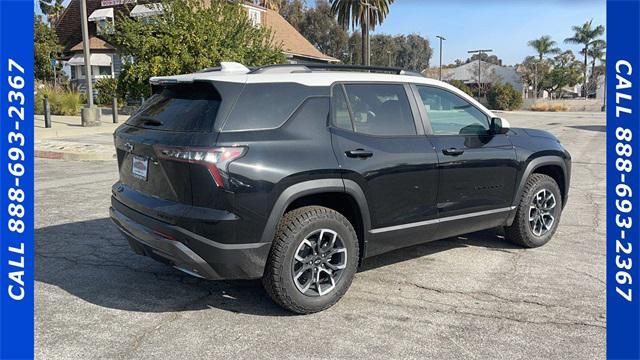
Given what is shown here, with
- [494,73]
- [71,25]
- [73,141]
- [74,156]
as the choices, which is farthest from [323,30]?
[74,156]

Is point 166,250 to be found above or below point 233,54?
below

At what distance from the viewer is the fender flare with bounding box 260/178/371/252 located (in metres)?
3.65

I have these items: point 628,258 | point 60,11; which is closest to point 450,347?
point 628,258

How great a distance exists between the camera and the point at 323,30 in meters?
67.2

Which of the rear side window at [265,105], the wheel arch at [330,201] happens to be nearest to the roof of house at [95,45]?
the rear side window at [265,105]

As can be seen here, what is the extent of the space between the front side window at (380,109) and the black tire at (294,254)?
0.77 metres

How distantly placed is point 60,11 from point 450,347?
166 ft

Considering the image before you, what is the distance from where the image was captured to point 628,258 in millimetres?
3051

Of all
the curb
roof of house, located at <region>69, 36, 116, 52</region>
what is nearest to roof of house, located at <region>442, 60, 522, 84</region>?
roof of house, located at <region>69, 36, 116, 52</region>

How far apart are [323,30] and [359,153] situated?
6597 cm

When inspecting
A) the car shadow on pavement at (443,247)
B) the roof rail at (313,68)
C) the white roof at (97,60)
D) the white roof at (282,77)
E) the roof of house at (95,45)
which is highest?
the roof of house at (95,45)

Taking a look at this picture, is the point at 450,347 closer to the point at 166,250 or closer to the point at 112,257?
the point at 166,250

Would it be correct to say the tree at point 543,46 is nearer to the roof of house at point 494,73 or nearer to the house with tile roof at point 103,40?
the roof of house at point 494,73

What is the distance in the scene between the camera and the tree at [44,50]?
33219mm
